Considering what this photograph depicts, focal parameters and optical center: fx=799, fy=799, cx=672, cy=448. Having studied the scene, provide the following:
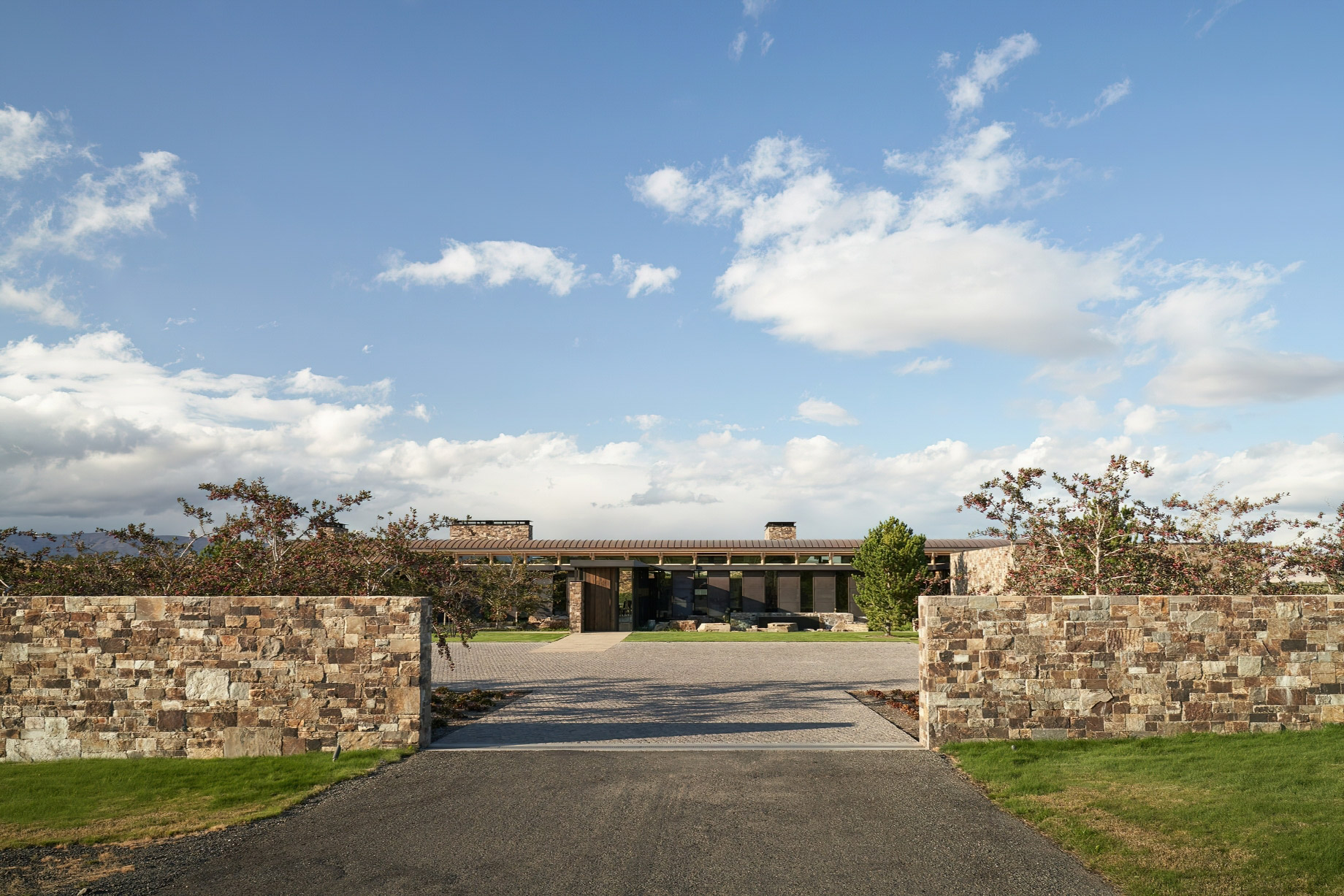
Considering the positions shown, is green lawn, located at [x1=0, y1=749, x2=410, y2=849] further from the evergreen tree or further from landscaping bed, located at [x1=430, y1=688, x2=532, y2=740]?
the evergreen tree

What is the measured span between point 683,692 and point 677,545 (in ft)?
88.8

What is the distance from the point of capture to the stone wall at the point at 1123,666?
10938 millimetres

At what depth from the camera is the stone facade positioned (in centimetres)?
2742

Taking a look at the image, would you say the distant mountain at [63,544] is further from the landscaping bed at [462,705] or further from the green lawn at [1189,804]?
the green lawn at [1189,804]

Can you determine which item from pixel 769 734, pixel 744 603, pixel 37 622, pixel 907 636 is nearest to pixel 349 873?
pixel 769 734

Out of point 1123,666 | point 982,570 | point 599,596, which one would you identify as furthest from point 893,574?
point 1123,666

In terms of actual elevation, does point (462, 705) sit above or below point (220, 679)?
below

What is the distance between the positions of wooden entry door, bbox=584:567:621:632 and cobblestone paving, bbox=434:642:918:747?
7.35 metres

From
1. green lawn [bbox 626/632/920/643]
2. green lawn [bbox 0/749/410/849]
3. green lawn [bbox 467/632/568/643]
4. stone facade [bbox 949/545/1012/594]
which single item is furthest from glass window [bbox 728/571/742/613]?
green lawn [bbox 0/749/410/849]

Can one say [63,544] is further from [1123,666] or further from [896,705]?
[1123,666]

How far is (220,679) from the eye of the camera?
10.8 meters

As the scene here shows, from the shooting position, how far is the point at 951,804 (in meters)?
8.41

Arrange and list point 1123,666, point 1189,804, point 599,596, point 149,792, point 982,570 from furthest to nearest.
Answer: point 599,596 → point 982,570 → point 1123,666 → point 149,792 → point 1189,804

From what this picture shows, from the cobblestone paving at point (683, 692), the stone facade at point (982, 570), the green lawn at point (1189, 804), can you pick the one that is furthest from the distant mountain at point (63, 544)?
the stone facade at point (982, 570)
